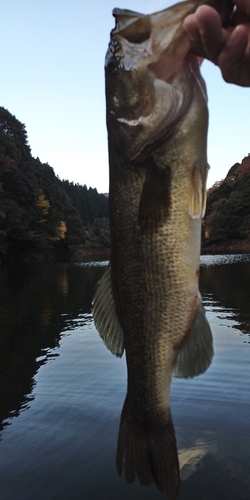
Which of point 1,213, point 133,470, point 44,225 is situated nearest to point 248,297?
point 133,470

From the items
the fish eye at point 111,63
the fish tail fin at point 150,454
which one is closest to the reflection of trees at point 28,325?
the fish tail fin at point 150,454

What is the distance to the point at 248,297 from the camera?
18.0 meters

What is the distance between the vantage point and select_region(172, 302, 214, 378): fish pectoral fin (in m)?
2.33

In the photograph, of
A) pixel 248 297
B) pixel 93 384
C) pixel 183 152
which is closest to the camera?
pixel 183 152

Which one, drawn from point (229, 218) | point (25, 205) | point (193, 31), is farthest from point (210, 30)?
point (229, 218)

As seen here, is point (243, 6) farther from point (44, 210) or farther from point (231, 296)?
point (44, 210)

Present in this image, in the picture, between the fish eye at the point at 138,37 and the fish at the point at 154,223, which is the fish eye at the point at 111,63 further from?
the fish eye at the point at 138,37

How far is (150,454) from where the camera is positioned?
232 cm

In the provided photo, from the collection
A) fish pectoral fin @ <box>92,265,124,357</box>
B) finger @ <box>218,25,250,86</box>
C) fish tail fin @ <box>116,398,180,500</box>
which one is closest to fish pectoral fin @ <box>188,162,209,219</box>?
finger @ <box>218,25,250,86</box>

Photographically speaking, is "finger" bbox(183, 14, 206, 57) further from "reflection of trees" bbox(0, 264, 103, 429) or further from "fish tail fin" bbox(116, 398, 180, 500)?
"reflection of trees" bbox(0, 264, 103, 429)

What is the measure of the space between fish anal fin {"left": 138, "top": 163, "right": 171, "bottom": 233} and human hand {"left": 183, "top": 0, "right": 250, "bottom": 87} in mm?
551

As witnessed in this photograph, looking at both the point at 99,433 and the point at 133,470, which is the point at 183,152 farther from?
the point at 99,433

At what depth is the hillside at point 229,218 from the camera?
236 feet

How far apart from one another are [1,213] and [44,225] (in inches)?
698
